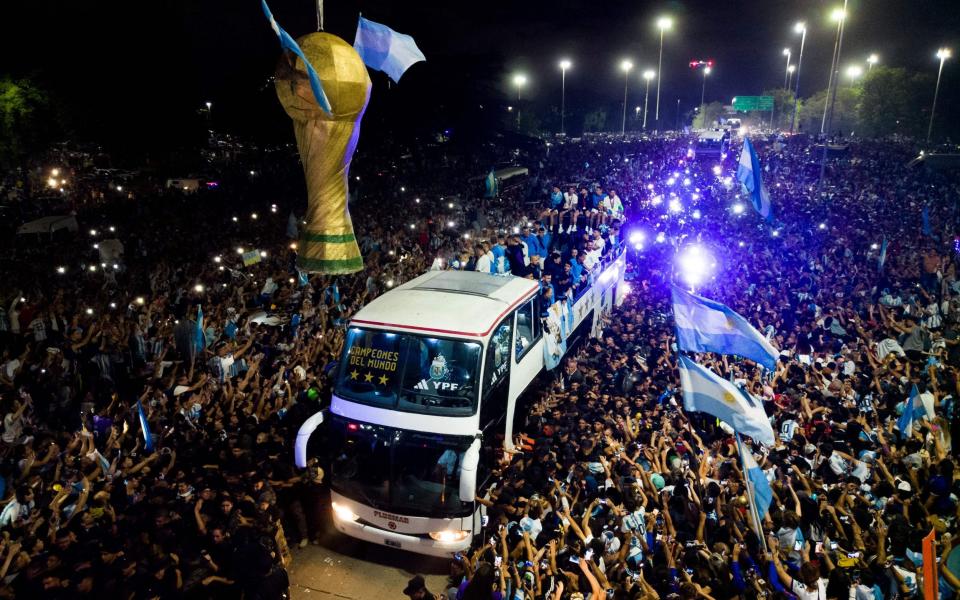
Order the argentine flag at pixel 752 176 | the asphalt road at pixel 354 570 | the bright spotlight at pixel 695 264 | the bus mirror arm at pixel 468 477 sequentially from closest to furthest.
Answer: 1. the bus mirror arm at pixel 468 477
2. the asphalt road at pixel 354 570
3. the argentine flag at pixel 752 176
4. the bright spotlight at pixel 695 264

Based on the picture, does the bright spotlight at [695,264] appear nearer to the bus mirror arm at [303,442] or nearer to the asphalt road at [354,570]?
the asphalt road at [354,570]

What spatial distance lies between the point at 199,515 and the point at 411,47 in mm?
5649

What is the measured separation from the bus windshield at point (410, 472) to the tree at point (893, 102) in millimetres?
69461

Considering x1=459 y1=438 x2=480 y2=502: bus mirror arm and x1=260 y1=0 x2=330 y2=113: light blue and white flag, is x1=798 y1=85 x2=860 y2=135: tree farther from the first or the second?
x1=260 y1=0 x2=330 y2=113: light blue and white flag

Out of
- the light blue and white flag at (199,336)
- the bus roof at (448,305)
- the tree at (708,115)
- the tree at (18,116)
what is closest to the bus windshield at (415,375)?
the bus roof at (448,305)

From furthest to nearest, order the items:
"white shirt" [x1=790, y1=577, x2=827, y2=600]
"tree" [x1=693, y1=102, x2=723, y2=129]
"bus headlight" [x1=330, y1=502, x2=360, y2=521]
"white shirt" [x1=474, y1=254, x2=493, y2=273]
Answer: "tree" [x1=693, y1=102, x2=723, y2=129] < "white shirt" [x1=474, y1=254, x2=493, y2=273] < "bus headlight" [x1=330, y1=502, x2=360, y2=521] < "white shirt" [x1=790, y1=577, x2=827, y2=600]

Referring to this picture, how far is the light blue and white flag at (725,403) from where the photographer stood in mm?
6359

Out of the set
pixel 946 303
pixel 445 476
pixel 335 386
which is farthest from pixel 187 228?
pixel 946 303

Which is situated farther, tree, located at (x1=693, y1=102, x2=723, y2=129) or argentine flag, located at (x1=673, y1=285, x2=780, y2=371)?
tree, located at (x1=693, y1=102, x2=723, y2=129)

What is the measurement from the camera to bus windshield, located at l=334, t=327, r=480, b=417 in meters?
6.73

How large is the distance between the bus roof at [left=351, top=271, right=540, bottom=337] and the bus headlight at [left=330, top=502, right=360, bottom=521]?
208 cm

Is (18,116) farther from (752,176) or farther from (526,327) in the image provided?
(752,176)

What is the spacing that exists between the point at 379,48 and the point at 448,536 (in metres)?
5.50

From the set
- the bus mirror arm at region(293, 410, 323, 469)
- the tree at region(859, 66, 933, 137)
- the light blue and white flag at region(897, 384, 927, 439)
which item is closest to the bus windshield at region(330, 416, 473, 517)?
the bus mirror arm at region(293, 410, 323, 469)
